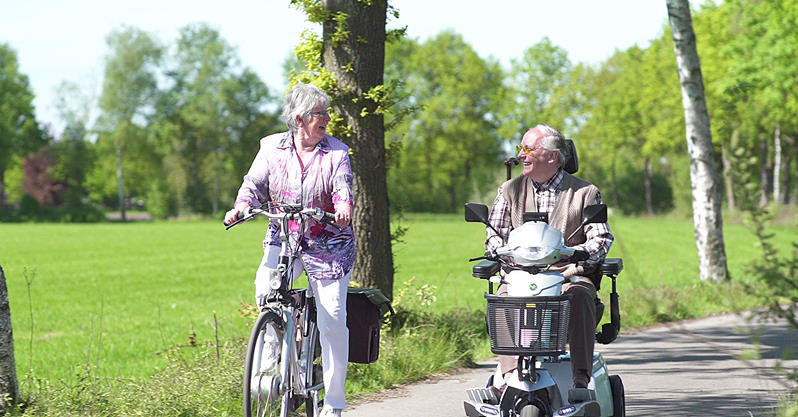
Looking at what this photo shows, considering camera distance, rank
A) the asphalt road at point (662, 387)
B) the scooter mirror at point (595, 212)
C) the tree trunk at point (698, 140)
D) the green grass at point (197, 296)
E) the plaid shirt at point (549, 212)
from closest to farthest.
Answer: the scooter mirror at point (595, 212), the plaid shirt at point (549, 212), the asphalt road at point (662, 387), the green grass at point (197, 296), the tree trunk at point (698, 140)

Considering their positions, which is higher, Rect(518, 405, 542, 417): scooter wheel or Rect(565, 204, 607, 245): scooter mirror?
Rect(565, 204, 607, 245): scooter mirror

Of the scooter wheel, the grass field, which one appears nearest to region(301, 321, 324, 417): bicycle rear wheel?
the scooter wheel

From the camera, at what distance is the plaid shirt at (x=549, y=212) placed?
532 centimetres

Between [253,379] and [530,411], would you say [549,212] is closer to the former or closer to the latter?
[530,411]

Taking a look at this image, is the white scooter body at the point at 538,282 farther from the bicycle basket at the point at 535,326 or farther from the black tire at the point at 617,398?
the black tire at the point at 617,398

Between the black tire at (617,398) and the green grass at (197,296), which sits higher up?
the black tire at (617,398)

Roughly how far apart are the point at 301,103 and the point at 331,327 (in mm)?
1298

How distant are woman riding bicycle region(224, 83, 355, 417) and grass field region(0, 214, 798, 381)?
1604 millimetres

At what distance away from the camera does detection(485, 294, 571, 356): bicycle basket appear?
469 centimetres

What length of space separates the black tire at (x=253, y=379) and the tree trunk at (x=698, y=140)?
31.5 ft

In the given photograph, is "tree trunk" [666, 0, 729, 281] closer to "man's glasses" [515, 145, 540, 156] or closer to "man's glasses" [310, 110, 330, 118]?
"man's glasses" [515, 145, 540, 156]

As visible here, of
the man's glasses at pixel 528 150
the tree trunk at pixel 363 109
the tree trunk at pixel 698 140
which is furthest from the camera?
the tree trunk at pixel 698 140

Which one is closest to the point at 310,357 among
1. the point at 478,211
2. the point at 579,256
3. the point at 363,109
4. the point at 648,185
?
the point at 478,211

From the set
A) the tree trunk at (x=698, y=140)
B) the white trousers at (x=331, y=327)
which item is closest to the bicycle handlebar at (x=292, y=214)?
the white trousers at (x=331, y=327)
